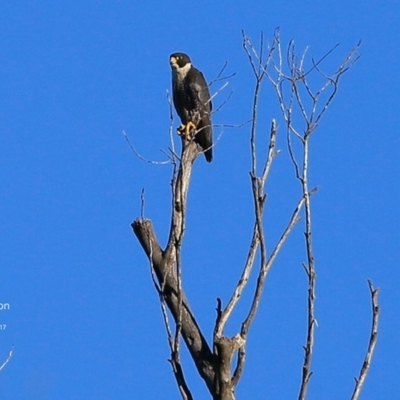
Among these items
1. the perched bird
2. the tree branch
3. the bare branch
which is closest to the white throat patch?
the perched bird

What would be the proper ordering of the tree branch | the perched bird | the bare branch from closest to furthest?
the bare branch < the tree branch < the perched bird

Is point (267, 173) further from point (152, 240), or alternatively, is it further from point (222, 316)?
point (152, 240)

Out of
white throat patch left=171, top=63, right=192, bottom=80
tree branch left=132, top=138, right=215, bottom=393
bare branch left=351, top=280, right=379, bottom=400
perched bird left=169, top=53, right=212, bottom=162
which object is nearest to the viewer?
bare branch left=351, top=280, right=379, bottom=400

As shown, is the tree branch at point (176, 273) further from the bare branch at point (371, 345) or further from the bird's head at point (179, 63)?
the bird's head at point (179, 63)

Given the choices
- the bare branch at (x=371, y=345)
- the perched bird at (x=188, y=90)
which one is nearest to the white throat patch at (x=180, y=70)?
the perched bird at (x=188, y=90)

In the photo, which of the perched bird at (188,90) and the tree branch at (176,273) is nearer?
the tree branch at (176,273)

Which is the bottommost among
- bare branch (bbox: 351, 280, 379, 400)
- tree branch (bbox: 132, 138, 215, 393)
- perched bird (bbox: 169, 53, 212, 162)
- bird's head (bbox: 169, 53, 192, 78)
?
bare branch (bbox: 351, 280, 379, 400)

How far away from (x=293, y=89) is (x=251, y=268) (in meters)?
0.77

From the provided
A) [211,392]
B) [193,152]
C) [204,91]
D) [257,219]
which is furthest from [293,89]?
[204,91]

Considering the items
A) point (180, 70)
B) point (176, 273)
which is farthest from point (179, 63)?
point (176, 273)

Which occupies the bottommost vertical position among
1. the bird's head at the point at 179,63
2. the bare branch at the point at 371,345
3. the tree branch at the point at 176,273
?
the bare branch at the point at 371,345

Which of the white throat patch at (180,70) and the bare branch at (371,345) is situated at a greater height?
the white throat patch at (180,70)

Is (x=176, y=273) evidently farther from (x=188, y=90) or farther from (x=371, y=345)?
(x=188, y=90)

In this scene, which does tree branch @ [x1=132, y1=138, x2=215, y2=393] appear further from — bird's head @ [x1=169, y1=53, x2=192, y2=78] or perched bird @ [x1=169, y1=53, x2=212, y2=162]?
bird's head @ [x1=169, y1=53, x2=192, y2=78]
